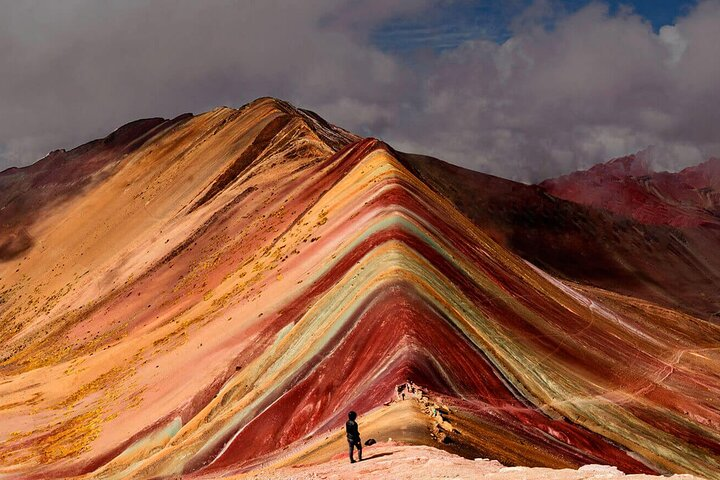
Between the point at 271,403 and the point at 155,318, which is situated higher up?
A: the point at 155,318

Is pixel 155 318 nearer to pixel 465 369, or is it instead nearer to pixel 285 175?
pixel 285 175

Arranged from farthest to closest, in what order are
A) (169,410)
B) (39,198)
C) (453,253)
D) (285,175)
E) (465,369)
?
(39,198), (285,175), (453,253), (169,410), (465,369)

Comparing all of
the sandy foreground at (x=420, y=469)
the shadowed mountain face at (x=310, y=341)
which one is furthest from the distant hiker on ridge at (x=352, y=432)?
the shadowed mountain face at (x=310, y=341)

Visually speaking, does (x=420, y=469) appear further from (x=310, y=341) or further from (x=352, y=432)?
(x=310, y=341)

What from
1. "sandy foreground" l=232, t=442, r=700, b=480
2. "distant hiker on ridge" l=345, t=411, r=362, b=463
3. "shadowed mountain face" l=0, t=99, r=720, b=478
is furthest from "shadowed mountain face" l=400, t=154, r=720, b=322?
"distant hiker on ridge" l=345, t=411, r=362, b=463

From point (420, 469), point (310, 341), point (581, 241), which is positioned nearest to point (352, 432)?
point (420, 469)

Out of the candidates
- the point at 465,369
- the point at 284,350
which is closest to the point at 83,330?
the point at 284,350
